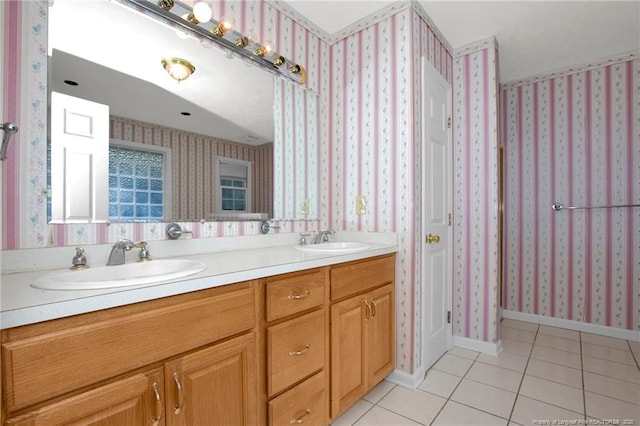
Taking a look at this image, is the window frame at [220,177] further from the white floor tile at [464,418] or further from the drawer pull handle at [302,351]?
the white floor tile at [464,418]

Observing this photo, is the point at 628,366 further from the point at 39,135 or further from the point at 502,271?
the point at 39,135

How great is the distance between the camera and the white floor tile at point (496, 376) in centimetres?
193

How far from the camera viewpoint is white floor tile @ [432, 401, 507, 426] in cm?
156

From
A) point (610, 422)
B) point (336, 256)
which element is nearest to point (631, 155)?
point (610, 422)

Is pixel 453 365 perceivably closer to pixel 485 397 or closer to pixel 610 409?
pixel 485 397

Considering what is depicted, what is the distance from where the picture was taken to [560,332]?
2834 mm

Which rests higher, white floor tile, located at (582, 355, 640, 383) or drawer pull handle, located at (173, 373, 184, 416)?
drawer pull handle, located at (173, 373, 184, 416)

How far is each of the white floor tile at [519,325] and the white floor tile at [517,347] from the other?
1.34 ft

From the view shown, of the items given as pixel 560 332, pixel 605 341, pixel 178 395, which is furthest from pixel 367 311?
pixel 605 341

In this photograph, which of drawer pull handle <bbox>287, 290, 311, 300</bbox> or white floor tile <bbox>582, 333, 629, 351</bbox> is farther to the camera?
white floor tile <bbox>582, 333, 629, 351</bbox>

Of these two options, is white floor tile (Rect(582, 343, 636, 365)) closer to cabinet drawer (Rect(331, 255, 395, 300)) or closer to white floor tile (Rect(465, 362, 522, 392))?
white floor tile (Rect(465, 362, 522, 392))

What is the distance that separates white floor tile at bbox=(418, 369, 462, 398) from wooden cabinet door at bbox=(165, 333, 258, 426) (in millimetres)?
1263

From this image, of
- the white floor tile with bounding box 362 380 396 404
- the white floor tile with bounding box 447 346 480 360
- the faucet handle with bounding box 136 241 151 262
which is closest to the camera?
the faucet handle with bounding box 136 241 151 262

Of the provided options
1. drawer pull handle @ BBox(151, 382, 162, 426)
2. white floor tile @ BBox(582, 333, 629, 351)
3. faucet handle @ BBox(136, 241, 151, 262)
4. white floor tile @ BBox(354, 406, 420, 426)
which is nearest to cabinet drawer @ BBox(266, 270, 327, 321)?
drawer pull handle @ BBox(151, 382, 162, 426)
